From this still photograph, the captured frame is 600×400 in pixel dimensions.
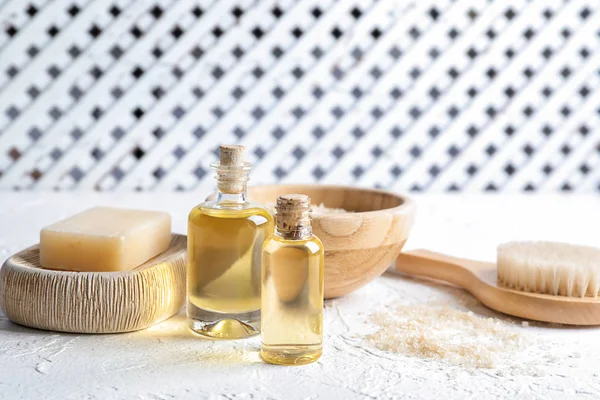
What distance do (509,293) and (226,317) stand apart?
0.27 metres

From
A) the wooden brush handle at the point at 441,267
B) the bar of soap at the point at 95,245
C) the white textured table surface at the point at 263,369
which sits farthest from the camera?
the wooden brush handle at the point at 441,267

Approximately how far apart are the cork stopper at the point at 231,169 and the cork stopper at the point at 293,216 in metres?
0.07

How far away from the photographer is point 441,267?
35.2 inches

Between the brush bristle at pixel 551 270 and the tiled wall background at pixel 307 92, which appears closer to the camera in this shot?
the brush bristle at pixel 551 270

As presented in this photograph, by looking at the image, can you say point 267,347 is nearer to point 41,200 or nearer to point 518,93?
point 41,200

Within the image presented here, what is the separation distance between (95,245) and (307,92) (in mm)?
1251

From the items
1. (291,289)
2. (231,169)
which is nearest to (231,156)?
(231,169)

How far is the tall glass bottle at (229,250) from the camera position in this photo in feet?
2.22

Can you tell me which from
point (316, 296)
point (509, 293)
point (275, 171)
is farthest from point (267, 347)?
point (275, 171)

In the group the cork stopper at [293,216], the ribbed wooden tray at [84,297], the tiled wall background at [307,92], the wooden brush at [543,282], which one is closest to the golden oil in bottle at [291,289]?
the cork stopper at [293,216]

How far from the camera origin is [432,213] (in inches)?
57.6

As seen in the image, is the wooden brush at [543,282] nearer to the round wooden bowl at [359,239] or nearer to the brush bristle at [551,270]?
the brush bristle at [551,270]

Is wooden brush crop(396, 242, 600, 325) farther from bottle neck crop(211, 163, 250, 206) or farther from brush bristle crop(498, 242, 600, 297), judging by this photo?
bottle neck crop(211, 163, 250, 206)

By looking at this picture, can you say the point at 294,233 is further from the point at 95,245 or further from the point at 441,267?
the point at 441,267
